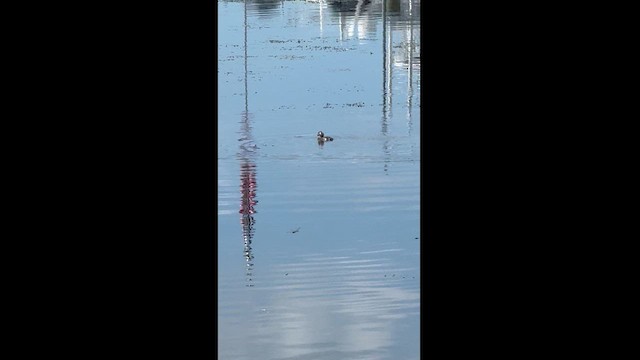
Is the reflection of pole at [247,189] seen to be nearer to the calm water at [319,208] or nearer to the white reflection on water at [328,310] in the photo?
the calm water at [319,208]

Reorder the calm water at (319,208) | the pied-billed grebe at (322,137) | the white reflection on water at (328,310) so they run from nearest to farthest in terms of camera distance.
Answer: the white reflection on water at (328,310)
the calm water at (319,208)
the pied-billed grebe at (322,137)

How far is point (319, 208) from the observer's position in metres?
13.1

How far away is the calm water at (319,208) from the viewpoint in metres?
7.98

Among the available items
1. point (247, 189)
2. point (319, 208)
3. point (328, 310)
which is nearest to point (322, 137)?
point (247, 189)

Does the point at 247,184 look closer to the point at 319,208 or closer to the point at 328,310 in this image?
the point at 319,208

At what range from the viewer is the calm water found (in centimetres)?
798

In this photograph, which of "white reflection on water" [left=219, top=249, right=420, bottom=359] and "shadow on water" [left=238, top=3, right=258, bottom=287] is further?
"shadow on water" [left=238, top=3, right=258, bottom=287]

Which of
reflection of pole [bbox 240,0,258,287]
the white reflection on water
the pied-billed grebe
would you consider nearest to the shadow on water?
reflection of pole [bbox 240,0,258,287]

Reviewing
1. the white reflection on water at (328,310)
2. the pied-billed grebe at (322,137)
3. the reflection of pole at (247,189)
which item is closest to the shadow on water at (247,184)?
the reflection of pole at (247,189)

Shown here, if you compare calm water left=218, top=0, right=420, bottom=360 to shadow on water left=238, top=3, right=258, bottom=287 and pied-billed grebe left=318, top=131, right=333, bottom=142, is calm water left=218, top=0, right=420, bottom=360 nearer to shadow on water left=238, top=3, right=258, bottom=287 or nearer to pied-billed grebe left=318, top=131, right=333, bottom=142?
shadow on water left=238, top=3, right=258, bottom=287
